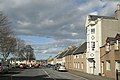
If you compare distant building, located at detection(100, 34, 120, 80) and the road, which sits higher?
distant building, located at detection(100, 34, 120, 80)

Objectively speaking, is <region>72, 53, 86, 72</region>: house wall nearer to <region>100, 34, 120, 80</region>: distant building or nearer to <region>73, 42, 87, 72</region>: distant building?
<region>73, 42, 87, 72</region>: distant building

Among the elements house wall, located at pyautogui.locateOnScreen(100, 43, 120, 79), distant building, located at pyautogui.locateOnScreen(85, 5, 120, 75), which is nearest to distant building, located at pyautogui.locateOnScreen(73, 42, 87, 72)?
distant building, located at pyautogui.locateOnScreen(85, 5, 120, 75)

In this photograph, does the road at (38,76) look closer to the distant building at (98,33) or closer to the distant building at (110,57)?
the distant building at (110,57)

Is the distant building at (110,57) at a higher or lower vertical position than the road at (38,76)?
higher

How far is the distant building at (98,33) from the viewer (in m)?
47.4

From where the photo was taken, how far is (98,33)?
48406 millimetres

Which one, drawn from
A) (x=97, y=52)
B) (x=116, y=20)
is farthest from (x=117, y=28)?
(x=97, y=52)

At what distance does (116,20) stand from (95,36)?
454cm

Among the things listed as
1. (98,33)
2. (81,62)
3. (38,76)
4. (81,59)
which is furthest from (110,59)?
(81,62)

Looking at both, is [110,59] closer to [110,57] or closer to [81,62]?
[110,57]

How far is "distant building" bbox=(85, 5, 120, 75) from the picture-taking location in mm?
47406

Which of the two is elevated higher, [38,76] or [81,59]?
[81,59]

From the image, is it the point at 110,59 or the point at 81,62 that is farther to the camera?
the point at 81,62

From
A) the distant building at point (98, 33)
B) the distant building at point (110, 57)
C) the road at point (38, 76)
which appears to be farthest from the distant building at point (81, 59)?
the distant building at point (110, 57)
